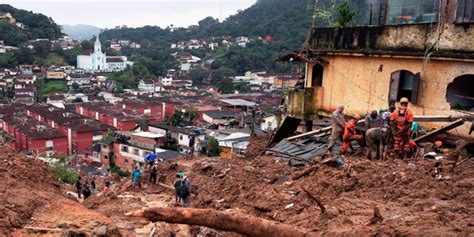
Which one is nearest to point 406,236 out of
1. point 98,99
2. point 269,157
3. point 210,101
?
point 269,157

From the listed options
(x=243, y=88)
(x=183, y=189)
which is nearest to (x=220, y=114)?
(x=243, y=88)

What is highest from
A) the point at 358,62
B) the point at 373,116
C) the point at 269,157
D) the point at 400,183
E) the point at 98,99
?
the point at 358,62

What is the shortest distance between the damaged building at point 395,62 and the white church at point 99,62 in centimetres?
10160

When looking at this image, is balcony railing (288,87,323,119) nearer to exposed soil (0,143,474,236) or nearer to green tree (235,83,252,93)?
exposed soil (0,143,474,236)

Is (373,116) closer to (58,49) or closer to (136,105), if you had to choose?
(136,105)

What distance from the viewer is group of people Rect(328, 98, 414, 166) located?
10711 millimetres

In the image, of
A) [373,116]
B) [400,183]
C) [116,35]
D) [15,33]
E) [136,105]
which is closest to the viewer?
[400,183]

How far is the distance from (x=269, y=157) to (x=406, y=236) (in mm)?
8836

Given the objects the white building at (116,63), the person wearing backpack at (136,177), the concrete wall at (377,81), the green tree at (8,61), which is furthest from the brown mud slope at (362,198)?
the white building at (116,63)

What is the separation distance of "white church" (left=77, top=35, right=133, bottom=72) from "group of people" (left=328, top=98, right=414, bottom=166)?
10677 cm

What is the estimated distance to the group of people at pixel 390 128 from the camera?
1071cm

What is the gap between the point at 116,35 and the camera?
192 m

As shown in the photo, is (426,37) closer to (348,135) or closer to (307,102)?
(348,135)

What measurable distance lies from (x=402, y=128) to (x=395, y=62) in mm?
4363
